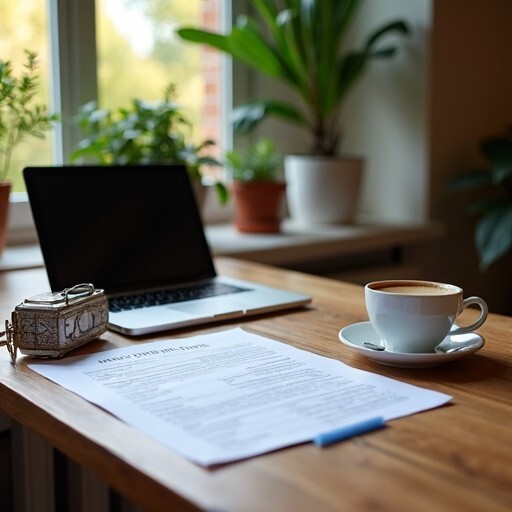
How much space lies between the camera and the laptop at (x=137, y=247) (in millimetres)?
1163

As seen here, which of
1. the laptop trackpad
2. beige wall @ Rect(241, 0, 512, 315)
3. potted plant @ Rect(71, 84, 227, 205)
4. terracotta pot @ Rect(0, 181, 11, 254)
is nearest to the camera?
the laptop trackpad

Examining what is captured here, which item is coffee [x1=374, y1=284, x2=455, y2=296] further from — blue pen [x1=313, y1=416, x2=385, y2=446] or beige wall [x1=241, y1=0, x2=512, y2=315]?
beige wall [x1=241, y1=0, x2=512, y2=315]

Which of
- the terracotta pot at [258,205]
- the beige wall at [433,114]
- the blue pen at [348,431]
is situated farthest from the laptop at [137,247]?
the beige wall at [433,114]

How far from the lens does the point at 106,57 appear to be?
202 centimetres

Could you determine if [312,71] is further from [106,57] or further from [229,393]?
[229,393]

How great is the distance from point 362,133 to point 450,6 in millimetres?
447

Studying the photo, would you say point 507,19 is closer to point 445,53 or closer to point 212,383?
point 445,53

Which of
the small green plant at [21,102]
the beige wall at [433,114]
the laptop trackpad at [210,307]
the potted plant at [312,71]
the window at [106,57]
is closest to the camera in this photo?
the laptop trackpad at [210,307]

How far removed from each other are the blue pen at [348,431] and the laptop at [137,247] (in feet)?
1.34

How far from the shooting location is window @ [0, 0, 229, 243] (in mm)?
1880

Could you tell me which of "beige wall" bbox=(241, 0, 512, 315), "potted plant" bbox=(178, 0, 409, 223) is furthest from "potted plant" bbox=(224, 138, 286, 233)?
"beige wall" bbox=(241, 0, 512, 315)

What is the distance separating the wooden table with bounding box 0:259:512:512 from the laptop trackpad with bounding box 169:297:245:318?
0.27 m

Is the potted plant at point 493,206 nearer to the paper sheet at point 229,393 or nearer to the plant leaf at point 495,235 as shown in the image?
the plant leaf at point 495,235

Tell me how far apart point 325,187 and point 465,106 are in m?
0.55
